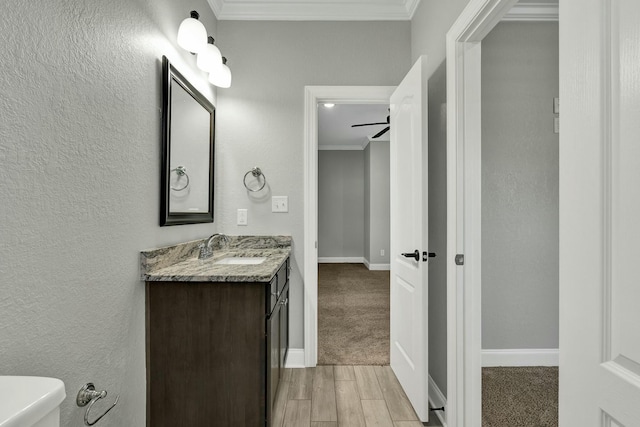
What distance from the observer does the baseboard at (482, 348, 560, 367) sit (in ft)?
8.34

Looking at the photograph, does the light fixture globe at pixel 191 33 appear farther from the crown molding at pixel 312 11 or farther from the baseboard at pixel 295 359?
the baseboard at pixel 295 359

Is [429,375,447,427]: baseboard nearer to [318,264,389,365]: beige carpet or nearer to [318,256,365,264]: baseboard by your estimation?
[318,264,389,365]: beige carpet

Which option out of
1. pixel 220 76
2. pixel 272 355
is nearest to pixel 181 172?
pixel 220 76

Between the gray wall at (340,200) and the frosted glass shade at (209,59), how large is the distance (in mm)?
5525

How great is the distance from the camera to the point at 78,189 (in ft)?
3.54

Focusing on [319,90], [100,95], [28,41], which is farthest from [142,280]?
[319,90]

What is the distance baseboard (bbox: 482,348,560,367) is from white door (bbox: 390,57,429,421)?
2.64ft

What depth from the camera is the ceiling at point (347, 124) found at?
4.87m

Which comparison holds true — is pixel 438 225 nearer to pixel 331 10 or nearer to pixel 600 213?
pixel 600 213

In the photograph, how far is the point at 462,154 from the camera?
1642mm

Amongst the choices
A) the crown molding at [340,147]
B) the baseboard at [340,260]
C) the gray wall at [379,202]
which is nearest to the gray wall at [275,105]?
the gray wall at [379,202]

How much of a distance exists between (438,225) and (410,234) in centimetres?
19

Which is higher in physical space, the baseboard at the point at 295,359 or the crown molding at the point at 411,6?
the crown molding at the point at 411,6

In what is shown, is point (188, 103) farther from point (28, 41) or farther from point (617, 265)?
point (617, 265)
